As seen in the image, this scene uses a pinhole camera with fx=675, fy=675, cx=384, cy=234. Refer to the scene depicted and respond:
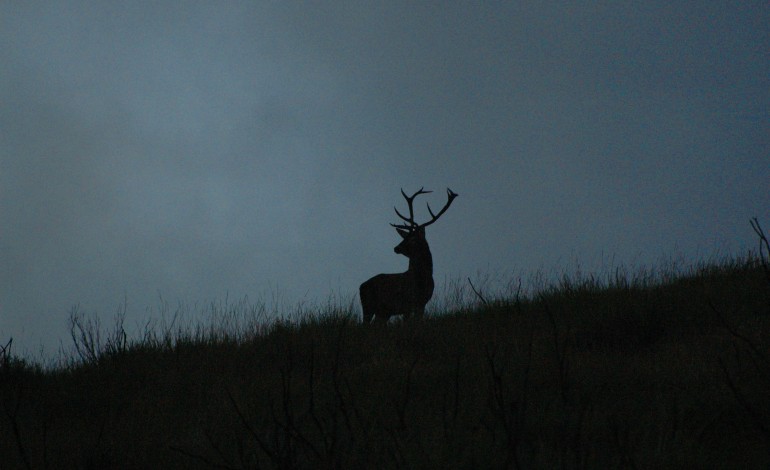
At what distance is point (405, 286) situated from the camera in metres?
9.74

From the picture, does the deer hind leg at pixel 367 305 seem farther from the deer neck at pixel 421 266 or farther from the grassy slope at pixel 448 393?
the grassy slope at pixel 448 393

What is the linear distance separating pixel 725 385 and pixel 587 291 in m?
3.41

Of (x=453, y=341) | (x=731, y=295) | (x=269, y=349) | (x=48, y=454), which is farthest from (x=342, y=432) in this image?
(x=731, y=295)

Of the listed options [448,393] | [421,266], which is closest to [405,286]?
[421,266]

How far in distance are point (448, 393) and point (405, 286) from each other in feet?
17.9

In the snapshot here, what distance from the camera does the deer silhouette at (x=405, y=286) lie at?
9.48 meters

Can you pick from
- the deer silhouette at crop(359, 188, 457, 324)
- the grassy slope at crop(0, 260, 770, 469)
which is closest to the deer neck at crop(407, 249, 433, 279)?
the deer silhouette at crop(359, 188, 457, 324)

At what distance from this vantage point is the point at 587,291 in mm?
7340

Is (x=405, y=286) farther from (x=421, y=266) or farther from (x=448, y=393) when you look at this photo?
(x=448, y=393)

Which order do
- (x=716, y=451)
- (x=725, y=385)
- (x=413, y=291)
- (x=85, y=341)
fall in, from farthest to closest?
(x=413, y=291) < (x=85, y=341) < (x=725, y=385) < (x=716, y=451)

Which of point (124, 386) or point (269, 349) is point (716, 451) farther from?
point (124, 386)

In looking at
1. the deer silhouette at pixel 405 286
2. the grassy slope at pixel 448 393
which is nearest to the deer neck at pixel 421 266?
the deer silhouette at pixel 405 286

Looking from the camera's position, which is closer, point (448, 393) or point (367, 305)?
point (448, 393)

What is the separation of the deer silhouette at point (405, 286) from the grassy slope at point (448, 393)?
78.3 inches
